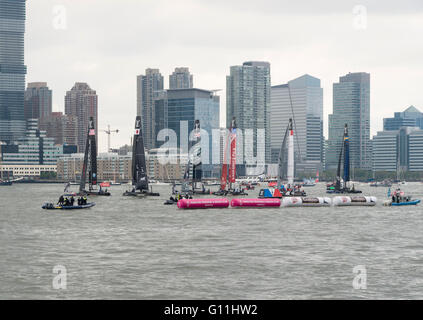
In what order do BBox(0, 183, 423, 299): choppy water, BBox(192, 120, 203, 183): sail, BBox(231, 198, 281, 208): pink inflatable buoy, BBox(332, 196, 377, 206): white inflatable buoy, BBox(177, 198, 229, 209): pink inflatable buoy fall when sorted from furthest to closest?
1. BBox(192, 120, 203, 183): sail
2. BBox(332, 196, 377, 206): white inflatable buoy
3. BBox(231, 198, 281, 208): pink inflatable buoy
4. BBox(177, 198, 229, 209): pink inflatable buoy
5. BBox(0, 183, 423, 299): choppy water

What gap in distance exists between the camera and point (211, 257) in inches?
1816

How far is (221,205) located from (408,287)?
66.5 m

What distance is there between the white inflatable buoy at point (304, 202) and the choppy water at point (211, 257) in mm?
21364

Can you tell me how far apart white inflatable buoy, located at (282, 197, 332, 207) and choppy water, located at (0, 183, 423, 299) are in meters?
21.4

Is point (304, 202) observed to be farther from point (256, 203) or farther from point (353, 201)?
point (353, 201)

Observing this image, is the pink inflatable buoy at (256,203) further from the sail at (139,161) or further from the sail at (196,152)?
the sail at (196,152)

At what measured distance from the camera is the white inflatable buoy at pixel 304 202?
10238 centimetres

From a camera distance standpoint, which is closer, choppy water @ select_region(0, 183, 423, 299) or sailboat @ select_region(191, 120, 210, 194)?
choppy water @ select_region(0, 183, 423, 299)

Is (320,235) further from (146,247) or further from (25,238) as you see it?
(25,238)

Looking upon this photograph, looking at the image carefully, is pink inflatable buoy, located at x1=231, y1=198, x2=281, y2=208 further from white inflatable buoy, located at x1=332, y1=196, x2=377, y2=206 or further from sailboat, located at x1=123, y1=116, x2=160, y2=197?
sailboat, located at x1=123, y1=116, x2=160, y2=197

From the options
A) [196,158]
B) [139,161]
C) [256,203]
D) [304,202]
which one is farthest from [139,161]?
[304,202]

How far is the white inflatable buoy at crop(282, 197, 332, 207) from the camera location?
102375mm

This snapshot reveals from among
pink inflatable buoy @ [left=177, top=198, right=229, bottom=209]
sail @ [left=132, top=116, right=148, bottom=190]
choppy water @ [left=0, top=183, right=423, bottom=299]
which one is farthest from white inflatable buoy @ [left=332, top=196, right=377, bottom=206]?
sail @ [left=132, top=116, right=148, bottom=190]
